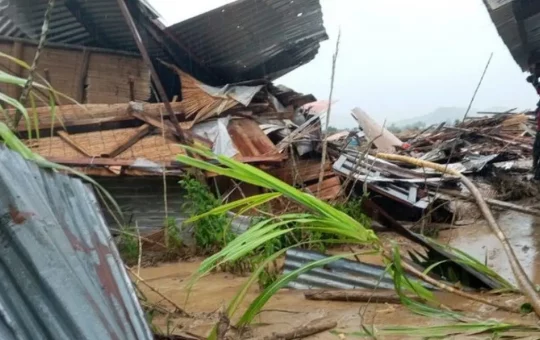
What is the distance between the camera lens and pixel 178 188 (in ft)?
27.9

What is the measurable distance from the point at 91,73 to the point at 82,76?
162 millimetres

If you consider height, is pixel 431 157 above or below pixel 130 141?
below

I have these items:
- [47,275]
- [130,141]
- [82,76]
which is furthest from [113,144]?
[47,275]

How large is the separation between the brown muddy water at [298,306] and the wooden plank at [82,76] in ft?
12.7

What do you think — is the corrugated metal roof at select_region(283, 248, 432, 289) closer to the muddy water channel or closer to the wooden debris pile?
the muddy water channel

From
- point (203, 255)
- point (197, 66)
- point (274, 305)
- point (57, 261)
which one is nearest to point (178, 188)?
Result: point (203, 255)

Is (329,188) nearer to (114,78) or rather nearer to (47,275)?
(114,78)

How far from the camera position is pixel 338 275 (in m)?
4.71

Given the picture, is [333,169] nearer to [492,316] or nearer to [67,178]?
[492,316]

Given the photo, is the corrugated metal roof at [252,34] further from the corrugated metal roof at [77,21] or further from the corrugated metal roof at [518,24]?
the corrugated metal roof at [518,24]

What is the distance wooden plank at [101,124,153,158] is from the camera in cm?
827

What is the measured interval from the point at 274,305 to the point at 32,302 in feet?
9.39

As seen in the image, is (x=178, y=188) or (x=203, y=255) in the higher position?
(x=178, y=188)

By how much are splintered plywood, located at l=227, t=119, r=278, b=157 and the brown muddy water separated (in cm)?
227
